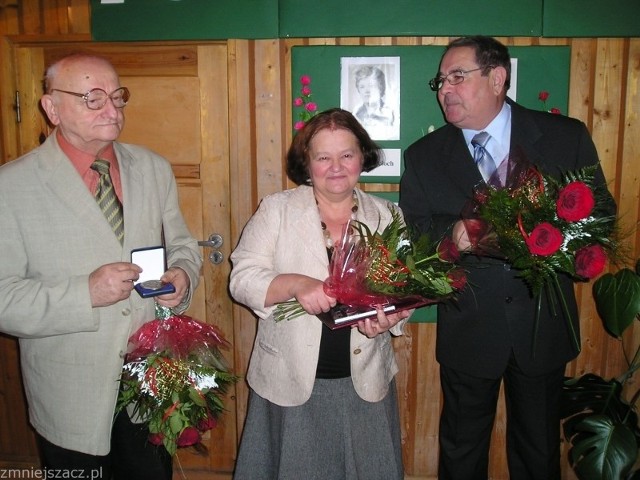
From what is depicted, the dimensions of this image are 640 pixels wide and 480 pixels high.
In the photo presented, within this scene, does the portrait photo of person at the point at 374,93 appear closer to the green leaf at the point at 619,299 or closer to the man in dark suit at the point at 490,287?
the man in dark suit at the point at 490,287

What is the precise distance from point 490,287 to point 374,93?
1.10 meters

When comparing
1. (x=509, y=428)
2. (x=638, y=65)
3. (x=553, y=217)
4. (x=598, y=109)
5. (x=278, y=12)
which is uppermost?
(x=278, y=12)

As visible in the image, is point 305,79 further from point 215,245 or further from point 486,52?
point 215,245

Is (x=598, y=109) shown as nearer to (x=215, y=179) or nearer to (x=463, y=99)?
(x=463, y=99)

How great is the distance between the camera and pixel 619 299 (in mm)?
2512

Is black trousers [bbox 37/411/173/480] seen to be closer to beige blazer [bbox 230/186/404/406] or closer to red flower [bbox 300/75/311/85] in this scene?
beige blazer [bbox 230/186/404/406]

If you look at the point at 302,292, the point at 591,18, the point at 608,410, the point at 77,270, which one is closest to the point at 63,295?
the point at 77,270

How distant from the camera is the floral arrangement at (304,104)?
2783 mm

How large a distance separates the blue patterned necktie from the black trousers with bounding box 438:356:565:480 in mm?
799

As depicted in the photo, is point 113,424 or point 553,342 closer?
point 113,424

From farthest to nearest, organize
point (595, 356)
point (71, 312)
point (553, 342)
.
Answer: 1. point (595, 356)
2. point (553, 342)
3. point (71, 312)

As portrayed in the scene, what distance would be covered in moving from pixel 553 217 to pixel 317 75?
1.42 m

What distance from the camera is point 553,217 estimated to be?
5.99ft

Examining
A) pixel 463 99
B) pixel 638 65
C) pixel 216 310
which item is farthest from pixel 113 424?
pixel 638 65
